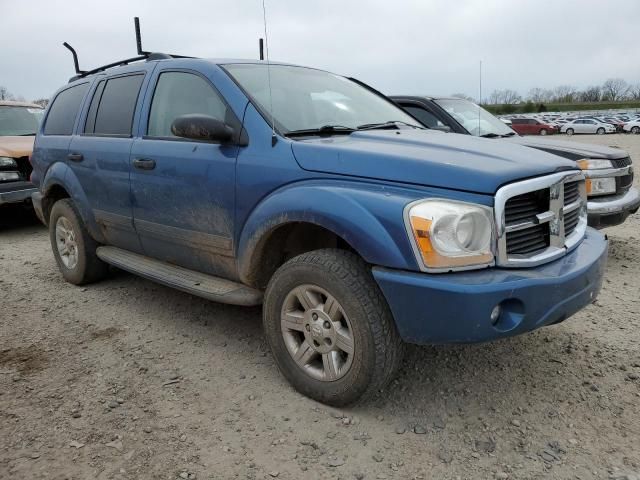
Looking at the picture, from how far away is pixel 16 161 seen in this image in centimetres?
705

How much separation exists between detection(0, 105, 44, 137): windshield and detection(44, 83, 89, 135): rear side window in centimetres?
379

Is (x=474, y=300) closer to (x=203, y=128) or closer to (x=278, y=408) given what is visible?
(x=278, y=408)

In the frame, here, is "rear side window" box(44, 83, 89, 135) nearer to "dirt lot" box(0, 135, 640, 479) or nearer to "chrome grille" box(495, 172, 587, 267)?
"dirt lot" box(0, 135, 640, 479)

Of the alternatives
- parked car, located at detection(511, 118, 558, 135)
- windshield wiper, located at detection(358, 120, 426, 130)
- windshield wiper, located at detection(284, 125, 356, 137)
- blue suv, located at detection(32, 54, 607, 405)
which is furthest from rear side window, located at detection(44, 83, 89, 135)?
parked car, located at detection(511, 118, 558, 135)

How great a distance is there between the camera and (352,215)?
2.37 m

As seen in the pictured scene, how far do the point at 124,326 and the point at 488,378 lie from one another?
2.54 meters

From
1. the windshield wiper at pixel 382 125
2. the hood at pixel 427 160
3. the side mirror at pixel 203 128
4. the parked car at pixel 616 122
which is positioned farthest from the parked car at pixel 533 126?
the side mirror at pixel 203 128

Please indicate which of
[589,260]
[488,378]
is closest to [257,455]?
[488,378]

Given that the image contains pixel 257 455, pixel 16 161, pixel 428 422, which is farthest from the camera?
pixel 16 161

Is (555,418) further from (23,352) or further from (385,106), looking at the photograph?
(23,352)

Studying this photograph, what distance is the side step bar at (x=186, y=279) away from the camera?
3.04m

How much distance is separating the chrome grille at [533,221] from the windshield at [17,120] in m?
8.19

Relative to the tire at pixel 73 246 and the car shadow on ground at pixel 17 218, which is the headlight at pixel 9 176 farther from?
the tire at pixel 73 246

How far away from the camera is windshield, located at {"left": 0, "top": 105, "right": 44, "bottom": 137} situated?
819 cm
